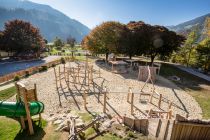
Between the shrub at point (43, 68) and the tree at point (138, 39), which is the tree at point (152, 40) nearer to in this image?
the tree at point (138, 39)

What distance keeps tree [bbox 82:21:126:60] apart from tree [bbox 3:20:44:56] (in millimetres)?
17503

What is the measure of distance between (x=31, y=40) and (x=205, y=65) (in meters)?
42.9

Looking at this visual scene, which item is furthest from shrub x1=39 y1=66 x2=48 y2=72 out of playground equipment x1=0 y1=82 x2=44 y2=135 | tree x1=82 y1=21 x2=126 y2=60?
playground equipment x1=0 y1=82 x2=44 y2=135

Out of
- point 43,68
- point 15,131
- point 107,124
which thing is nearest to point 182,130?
point 107,124

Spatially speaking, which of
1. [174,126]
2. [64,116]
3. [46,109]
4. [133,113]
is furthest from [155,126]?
[46,109]

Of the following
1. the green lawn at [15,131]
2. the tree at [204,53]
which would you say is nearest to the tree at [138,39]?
the tree at [204,53]

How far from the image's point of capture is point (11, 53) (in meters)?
49.1

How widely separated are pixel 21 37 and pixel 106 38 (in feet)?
78.2

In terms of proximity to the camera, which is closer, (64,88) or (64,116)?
(64,116)

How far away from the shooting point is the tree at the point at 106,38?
37.2m

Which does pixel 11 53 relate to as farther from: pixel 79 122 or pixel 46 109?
pixel 79 122

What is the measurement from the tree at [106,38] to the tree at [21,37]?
17.5 metres

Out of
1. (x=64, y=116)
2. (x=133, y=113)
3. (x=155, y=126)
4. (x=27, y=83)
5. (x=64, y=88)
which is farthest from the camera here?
(x=27, y=83)

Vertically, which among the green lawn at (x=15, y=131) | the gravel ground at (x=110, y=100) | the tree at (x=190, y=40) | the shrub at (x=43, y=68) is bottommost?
the green lawn at (x=15, y=131)
